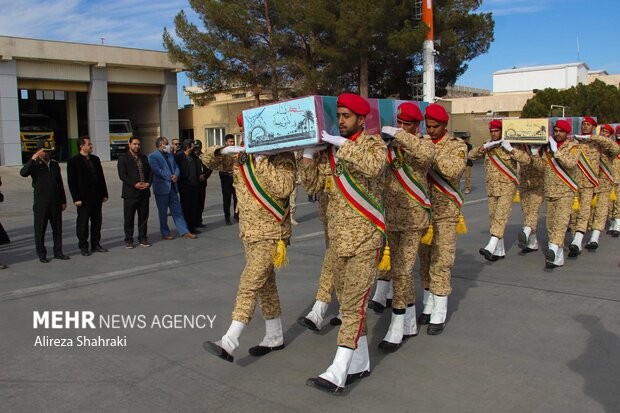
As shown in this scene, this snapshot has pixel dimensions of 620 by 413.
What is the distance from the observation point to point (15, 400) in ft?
12.5

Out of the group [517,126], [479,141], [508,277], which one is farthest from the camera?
[479,141]

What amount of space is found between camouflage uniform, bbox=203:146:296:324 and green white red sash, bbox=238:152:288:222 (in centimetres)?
3

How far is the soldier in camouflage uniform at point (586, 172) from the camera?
335 inches

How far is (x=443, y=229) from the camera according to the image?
208 inches

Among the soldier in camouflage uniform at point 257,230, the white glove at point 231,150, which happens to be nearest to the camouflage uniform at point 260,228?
the soldier in camouflage uniform at point 257,230

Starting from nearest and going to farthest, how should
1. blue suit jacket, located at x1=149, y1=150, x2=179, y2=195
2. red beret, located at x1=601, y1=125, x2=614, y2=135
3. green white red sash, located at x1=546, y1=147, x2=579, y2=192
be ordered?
1. green white red sash, located at x1=546, y1=147, x2=579, y2=192
2. red beret, located at x1=601, y1=125, x2=614, y2=135
3. blue suit jacket, located at x1=149, y1=150, x2=179, y2=195

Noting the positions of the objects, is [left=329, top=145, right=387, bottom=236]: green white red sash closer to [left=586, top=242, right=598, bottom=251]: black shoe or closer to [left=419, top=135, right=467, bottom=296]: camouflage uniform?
[left=419, top=135, right=467, bottom=296]: camouflage uniform

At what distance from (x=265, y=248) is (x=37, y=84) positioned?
2989 centimetres

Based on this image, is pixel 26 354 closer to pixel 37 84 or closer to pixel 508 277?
pixel 508 277

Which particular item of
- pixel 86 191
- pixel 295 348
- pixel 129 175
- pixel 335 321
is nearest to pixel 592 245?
pixel 335 321

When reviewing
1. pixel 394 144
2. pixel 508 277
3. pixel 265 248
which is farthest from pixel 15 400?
pixel 508 277

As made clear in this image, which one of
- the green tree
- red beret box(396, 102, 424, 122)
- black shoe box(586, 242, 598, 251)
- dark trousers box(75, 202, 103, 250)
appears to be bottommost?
black shoe box(586, 242, 598, 251)

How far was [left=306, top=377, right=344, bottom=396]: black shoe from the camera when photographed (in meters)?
3.83

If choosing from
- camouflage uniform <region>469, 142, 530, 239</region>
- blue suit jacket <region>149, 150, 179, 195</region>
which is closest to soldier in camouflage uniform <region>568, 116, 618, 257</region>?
camouflage uniform <region>469, 142, 530, 239</region>
